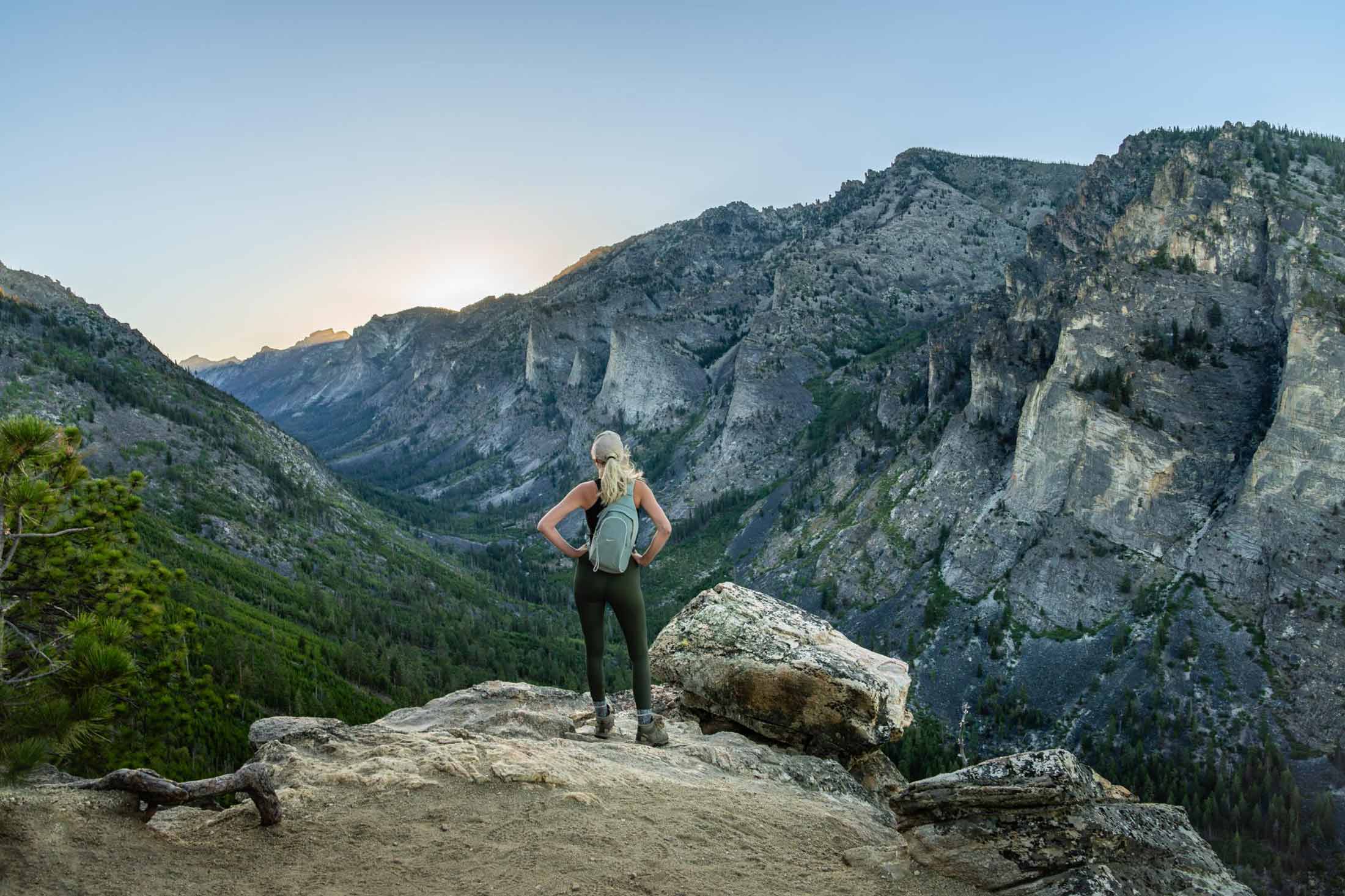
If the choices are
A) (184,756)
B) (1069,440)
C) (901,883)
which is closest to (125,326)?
(184,756)

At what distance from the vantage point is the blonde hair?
10.4 m

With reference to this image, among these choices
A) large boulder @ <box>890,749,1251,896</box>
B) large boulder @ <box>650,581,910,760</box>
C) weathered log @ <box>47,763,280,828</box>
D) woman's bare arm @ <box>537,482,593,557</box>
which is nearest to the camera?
large boulder @ <box>890,749,1251,896</box>

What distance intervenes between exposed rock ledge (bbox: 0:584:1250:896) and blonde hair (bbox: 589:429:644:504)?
3848mm

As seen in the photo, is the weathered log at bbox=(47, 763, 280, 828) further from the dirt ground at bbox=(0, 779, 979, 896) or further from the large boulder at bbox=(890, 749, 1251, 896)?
the large boulder at bbox=(890, 749, 1251, 896)

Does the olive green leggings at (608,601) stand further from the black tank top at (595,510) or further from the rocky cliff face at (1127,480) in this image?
the rocky cliff face at (1127,480)

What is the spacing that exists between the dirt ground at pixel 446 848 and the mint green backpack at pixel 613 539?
296 centimetres

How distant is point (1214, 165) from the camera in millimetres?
104688

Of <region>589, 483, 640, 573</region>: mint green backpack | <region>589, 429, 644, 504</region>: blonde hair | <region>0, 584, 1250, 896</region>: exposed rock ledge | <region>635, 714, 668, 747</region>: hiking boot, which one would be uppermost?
<region>589, 429, 644, 504</region>: blonde hair

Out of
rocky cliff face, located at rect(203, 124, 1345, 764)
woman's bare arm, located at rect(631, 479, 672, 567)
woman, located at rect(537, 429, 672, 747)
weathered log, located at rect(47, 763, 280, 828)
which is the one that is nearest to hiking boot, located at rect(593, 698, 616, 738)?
woman, located at rect(537, 429, 672, 747)

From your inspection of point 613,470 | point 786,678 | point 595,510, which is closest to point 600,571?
point 595,510

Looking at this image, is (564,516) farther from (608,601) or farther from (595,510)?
(608,601)

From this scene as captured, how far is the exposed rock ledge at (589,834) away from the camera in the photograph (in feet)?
25.5

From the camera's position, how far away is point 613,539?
1038cm

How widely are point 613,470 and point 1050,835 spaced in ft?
22.1
